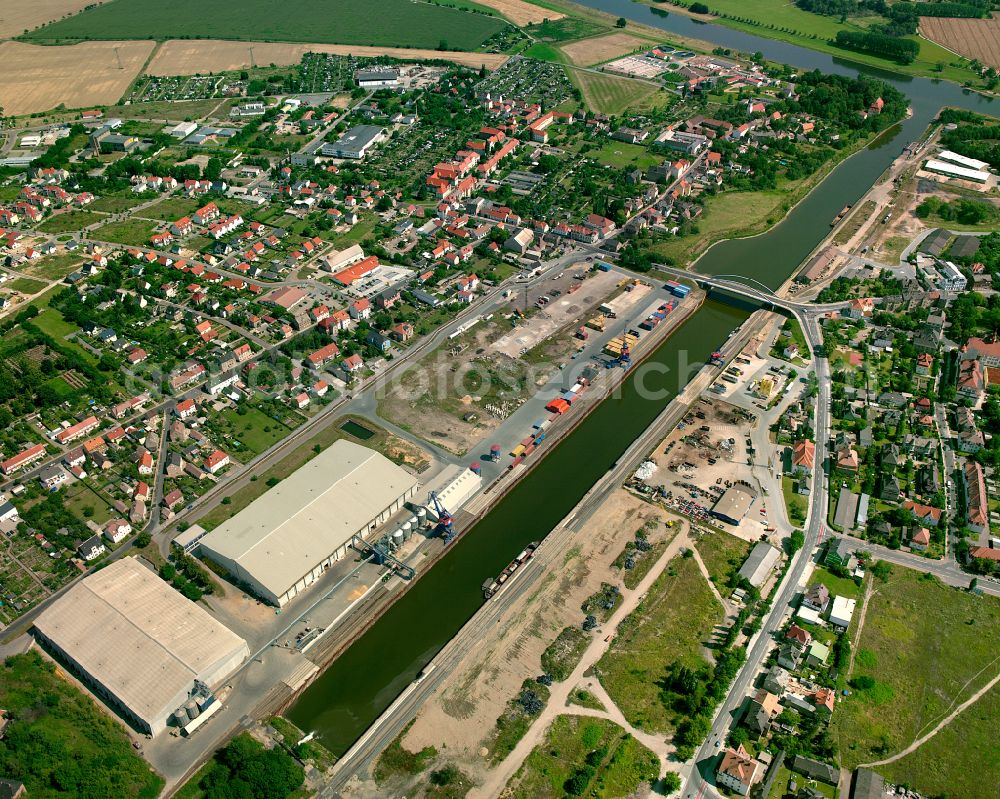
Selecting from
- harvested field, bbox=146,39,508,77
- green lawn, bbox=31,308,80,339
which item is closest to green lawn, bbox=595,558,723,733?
green lawn, bbox=31,308,80,339

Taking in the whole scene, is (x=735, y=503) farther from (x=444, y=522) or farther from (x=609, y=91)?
(x=609, y=91)

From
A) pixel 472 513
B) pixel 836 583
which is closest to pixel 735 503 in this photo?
pixel 836 583

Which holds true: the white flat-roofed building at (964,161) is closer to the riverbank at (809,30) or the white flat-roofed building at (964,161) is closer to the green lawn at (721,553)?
the riverbank at (809,30)

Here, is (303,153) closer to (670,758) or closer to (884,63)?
(670,758)

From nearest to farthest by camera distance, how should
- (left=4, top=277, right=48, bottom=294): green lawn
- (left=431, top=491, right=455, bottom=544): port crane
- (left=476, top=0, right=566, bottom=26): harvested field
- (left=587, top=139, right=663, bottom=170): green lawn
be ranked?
1. (left=431, top=491, right=455, bottom=544): port crane
2. (left=4, top=277, right=48, bottom=294): green lawn
3. (left=587, top=139, right=663, bottom=170): green lawn
4. (left=476, top=0, right=566, bottom=26): harvested field

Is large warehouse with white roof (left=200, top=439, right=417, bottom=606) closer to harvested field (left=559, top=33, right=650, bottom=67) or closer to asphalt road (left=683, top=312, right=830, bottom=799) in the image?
asphalt road (left=683, top=312, right=830, bottom=799)
